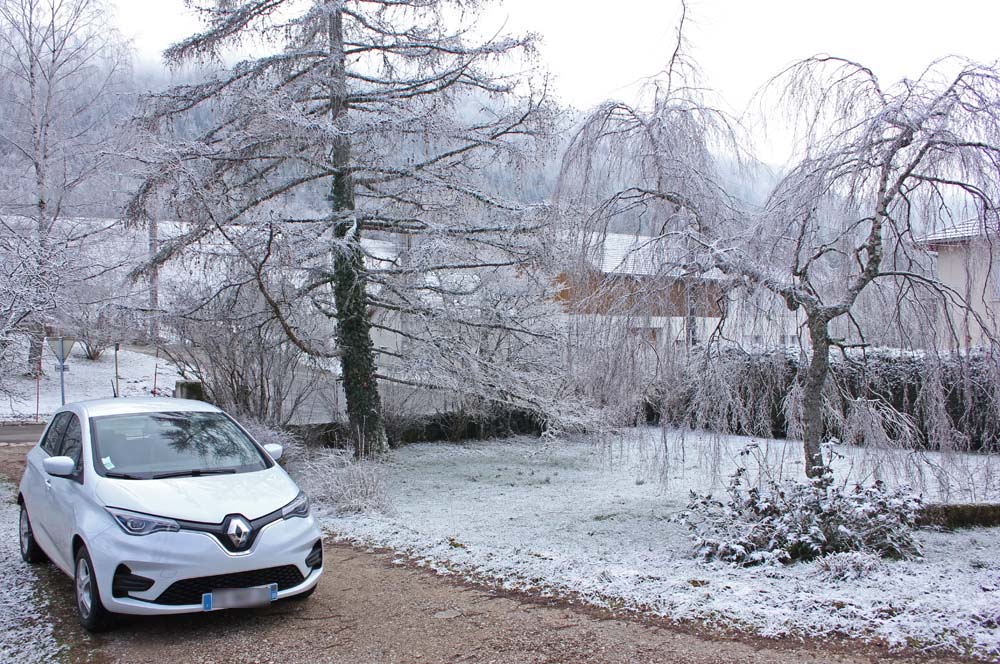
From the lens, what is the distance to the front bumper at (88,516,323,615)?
4.66 metres

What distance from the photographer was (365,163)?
12180mm

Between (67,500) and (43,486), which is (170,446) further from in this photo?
(43,486)

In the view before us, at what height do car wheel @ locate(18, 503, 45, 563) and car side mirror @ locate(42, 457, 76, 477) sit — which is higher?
car side mirror @ locate(42, 457, 76, 477)

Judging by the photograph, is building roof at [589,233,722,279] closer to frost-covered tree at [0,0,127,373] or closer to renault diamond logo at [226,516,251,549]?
renault diamond logo at [226,516,251,549]

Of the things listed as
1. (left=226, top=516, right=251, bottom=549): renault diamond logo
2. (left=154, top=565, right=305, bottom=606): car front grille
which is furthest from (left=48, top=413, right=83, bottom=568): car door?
(left=226, top=516, right=251, bottom=549): renault diamond logo

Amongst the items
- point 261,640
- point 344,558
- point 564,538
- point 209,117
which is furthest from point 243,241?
point 261,640

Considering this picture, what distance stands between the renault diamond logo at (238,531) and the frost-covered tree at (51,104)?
754 inches

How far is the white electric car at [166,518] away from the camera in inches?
185

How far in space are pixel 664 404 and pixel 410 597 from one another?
3328 mm

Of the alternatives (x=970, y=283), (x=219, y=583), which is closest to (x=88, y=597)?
(x=219, y=583)

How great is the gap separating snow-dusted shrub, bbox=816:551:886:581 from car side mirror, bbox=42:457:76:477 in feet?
18.3

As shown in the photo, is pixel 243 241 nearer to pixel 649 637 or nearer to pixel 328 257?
pixel 328 257

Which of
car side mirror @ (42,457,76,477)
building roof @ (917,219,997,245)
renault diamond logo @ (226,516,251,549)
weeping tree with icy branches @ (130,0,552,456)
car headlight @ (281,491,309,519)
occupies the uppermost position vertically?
weeping tree with icy branches @ (130,0,552,456)

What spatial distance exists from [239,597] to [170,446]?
161 centimetres
